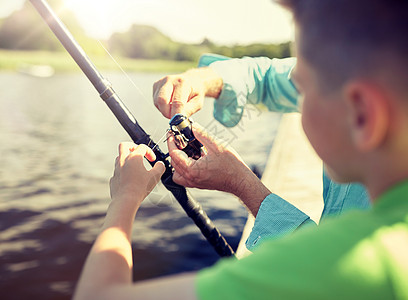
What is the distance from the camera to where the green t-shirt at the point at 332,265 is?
76 cm

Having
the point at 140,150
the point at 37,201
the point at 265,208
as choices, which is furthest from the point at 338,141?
the point at 37,201

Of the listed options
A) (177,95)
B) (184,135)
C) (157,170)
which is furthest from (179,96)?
(157,170)

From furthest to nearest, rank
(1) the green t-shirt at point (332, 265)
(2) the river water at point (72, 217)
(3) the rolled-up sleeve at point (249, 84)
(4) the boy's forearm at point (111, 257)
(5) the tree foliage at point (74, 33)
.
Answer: (5) the tree foliage at point (74, 33), (2) the river water at point (72, 217), (3) the rolled-up sleeve at point (249, 84), (4) the boy's forearm at point (111, 257), (1) the green t-shirt at point (332, 265)

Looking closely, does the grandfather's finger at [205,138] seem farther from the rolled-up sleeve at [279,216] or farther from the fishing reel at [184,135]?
the rolled-up sleeve at [279,216]

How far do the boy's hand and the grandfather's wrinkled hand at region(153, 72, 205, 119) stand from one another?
0.43m

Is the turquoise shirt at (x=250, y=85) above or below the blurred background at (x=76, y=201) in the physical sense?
above

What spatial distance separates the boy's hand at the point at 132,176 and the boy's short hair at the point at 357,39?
60 centimetres

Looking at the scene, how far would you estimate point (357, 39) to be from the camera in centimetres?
81

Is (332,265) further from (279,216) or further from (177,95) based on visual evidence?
(177,95)

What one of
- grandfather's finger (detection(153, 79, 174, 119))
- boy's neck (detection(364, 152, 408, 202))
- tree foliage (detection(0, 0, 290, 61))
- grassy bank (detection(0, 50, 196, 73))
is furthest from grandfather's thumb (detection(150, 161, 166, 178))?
grassy bank (detection(0, 50, 196, 73))

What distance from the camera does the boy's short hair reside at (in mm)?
777

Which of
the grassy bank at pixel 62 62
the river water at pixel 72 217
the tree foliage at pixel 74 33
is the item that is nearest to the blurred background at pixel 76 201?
the river water at pixel 72 217

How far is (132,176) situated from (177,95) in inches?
28.0

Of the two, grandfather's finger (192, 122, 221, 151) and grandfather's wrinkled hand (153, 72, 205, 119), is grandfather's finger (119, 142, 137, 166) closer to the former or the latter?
grandfather's finger (192, 122, 221, 151)
